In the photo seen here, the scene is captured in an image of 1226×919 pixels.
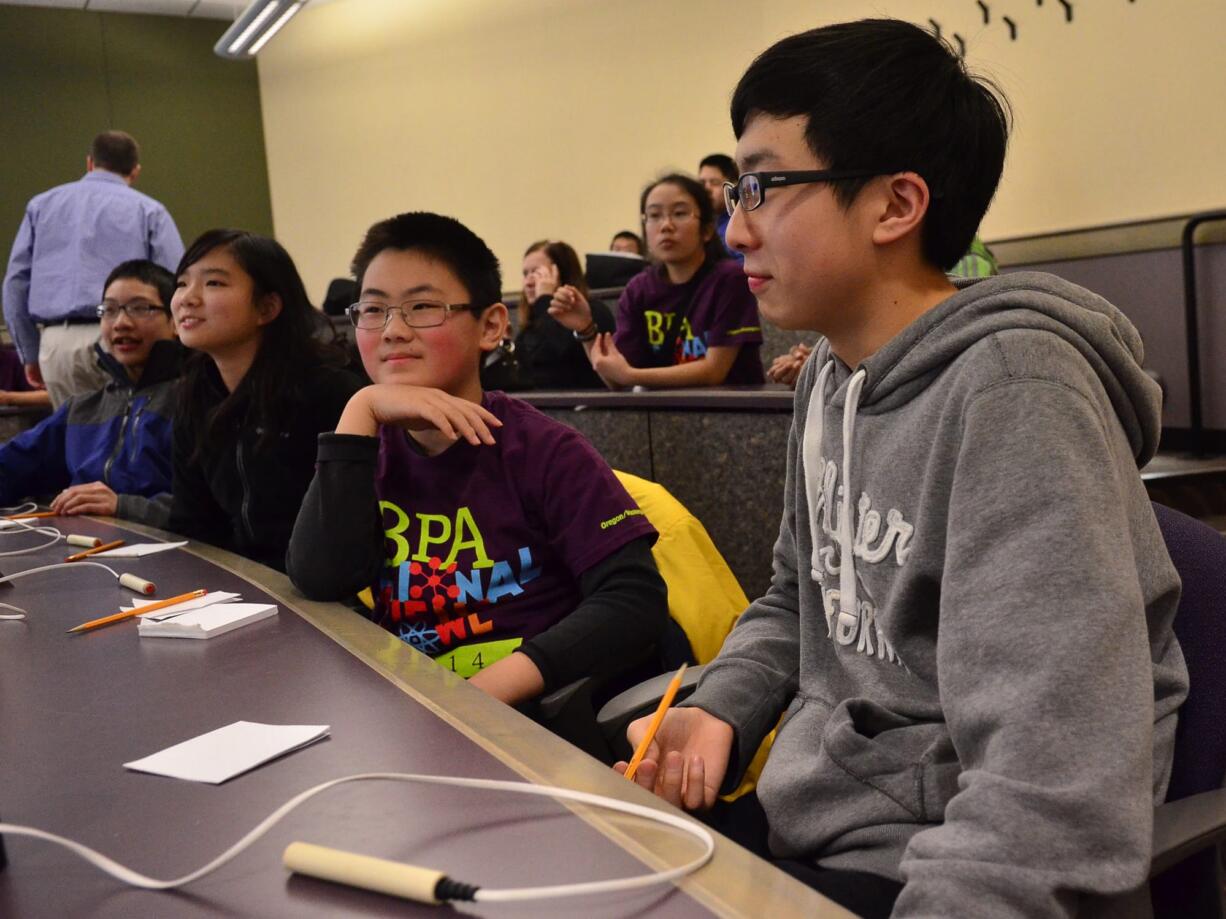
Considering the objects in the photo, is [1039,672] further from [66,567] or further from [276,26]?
[276,26]

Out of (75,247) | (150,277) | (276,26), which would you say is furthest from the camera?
(276,26)

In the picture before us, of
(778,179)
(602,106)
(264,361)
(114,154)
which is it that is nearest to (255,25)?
(602,106)

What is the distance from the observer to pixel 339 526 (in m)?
1.41

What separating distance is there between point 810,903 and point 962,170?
2.11ft

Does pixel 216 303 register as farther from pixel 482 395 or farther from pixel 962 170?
pixel 962 170

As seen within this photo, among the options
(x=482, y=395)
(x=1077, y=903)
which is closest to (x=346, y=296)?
(x=482, y=395)

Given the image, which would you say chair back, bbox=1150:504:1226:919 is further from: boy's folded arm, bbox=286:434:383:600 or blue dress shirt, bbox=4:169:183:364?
blue dress shirt, bbox=4:169:183:364

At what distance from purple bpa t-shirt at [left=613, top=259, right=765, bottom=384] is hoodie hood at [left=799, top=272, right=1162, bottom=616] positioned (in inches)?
96.3

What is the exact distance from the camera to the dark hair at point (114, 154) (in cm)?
475

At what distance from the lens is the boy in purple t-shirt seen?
136cm

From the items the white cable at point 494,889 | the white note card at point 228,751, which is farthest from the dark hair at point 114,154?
the white cable at point 494,889

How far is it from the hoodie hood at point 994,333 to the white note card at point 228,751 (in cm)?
45

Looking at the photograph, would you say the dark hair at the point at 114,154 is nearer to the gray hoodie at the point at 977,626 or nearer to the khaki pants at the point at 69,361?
the khaki pants at the point at 69,361

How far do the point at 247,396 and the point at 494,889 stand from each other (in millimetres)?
1664
